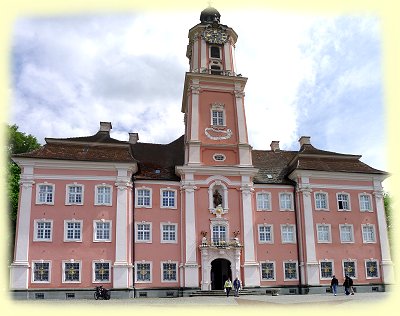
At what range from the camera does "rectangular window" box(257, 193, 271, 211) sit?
35.4 meters

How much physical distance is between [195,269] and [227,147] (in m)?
10.0

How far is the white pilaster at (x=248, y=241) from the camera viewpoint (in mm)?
32750

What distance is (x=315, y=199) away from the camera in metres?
35.8

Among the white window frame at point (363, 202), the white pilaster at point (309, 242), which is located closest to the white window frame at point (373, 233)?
the white window frame at point (363, 202)

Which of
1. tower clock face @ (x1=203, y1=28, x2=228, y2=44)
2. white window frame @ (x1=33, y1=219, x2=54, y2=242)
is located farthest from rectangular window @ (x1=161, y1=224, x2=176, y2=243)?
tower clock face @ (x1=203, y1=28, x2=228, y2=44)

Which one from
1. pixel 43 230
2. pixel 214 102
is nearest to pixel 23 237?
pixel 43 230

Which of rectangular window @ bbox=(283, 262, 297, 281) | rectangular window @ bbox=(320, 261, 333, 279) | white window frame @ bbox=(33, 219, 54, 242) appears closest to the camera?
white window frame @ bbox=(33, 219, 54, 242)

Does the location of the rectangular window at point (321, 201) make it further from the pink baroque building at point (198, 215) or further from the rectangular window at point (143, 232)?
the rectangular window at point (143, 232)

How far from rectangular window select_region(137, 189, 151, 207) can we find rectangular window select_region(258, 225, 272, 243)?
8.92 m

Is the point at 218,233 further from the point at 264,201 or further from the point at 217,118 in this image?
the point at 217,118

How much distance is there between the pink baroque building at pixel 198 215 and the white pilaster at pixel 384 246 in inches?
3.7

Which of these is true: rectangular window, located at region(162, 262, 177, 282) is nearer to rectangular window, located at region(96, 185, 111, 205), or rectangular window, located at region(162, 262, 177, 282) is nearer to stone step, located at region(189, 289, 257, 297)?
stone step, located at region(189, 289, 257, 297)

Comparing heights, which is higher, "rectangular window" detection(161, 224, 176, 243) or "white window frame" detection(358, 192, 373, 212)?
"white window frame" detection(358, 192, 373, 212)

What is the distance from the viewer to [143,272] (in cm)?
3228
